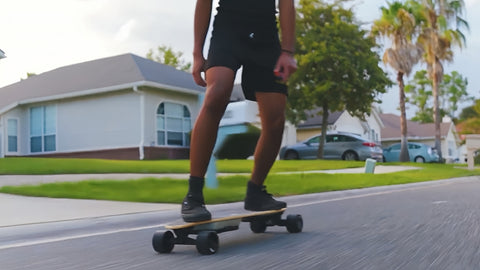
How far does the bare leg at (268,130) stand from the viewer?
400 cm

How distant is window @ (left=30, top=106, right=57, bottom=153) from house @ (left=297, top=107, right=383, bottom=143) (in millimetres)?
16283

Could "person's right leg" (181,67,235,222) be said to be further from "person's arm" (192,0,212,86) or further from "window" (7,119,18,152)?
"window" (7,119,18,152)

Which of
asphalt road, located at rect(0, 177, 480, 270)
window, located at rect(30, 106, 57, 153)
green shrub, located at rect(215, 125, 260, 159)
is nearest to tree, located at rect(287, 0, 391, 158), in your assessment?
window, located at rect(30, 106, 57, 153)

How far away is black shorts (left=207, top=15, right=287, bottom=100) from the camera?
3725mm

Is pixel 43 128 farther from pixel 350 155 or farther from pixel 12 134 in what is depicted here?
pixel 350 155

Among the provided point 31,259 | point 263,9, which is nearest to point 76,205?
point 31,259

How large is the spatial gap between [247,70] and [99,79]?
78.7ft

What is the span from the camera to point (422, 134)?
59.7 meters

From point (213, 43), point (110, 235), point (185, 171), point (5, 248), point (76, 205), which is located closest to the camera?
point (213, 43)

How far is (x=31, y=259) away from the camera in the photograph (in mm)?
3488

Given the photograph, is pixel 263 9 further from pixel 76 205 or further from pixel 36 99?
pixel 36 99

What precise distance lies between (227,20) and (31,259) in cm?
200

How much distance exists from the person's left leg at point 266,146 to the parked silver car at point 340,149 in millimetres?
23804

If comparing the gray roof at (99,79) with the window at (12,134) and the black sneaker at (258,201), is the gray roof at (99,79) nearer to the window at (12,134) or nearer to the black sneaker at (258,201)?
the window at (12,134)
